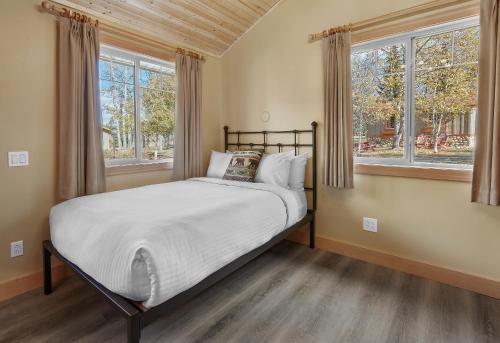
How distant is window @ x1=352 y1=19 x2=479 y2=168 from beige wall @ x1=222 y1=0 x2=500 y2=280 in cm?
25

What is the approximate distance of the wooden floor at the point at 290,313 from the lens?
1.62 meters

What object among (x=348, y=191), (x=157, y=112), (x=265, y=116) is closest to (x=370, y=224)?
(x=348, y=191)

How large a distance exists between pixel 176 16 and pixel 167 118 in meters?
1.05

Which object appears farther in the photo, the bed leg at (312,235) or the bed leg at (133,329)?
the bed leg at (312,235)

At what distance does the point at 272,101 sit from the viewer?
10.5ft

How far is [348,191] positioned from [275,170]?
740 millimetres

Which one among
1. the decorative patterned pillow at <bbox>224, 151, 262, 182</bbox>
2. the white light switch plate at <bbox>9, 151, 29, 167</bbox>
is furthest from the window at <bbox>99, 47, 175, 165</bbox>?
the decorative patterned pillow at <bbox>224, 151, 262, 182</bbox>

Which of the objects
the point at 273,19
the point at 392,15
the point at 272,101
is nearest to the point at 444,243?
the point at 392,15

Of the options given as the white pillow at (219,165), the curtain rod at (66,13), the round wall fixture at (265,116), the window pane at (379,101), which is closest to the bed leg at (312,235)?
the window pane at (379,101)

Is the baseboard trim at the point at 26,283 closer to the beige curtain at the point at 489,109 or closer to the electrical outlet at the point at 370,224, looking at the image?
the electrical outlet at the point at 370,224

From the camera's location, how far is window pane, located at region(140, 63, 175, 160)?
298cm

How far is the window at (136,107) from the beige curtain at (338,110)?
175 centimetres

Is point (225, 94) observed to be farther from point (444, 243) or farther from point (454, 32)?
point (444, 243)

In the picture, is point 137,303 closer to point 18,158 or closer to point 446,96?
point 18,158
